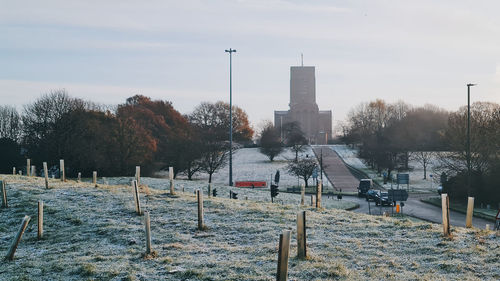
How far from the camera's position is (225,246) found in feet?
42.9

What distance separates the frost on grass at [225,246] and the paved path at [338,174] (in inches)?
1821

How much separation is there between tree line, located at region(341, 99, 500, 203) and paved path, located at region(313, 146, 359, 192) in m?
4.84

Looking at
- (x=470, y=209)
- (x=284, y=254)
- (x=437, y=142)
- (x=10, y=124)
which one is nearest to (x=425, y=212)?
(x=470, y=209)

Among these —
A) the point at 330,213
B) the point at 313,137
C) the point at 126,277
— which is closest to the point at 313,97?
the point at 313,137

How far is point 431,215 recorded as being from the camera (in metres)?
36.8

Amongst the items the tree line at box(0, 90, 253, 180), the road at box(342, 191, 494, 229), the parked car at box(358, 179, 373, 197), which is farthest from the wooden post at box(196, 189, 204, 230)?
the tree line at box(0, 90, 253, 180)

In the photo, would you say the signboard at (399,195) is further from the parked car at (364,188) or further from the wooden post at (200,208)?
the parked car at (364,188)

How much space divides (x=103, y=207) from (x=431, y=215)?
2698 centimetres

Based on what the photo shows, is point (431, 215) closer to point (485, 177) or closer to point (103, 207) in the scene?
point (485, 177)

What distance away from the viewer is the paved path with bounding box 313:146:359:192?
214 feet

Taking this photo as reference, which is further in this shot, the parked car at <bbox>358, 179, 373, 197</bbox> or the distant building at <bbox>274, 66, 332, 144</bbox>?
the distant building at <bbox>274, 66, 332, 144</bbox>

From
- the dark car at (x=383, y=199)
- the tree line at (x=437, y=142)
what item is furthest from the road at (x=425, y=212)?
the tree line at (x=437, y=142)

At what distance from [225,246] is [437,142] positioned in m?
86.1

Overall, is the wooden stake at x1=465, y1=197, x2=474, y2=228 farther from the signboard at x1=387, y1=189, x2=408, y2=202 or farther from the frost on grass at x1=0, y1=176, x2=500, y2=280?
the signboard at x1=387, y1=189, x2=408, y2=202
